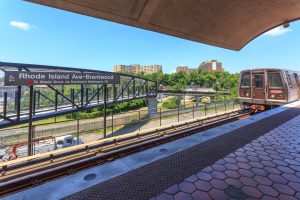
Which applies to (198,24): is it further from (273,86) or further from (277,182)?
(273,86)

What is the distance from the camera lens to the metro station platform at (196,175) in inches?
92.7

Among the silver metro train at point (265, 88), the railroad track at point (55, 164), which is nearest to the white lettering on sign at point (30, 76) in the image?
the railroad track at point (55, 164)

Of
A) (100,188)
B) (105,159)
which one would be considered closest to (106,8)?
(105,159)

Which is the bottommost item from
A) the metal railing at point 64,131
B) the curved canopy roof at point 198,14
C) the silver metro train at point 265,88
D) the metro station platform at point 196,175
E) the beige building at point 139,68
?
the metal railing at point 64,131

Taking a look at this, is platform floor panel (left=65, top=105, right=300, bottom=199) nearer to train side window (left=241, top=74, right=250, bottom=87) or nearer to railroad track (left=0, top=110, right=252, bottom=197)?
railroad track (left=0, top=110, right=252, bottom=197)

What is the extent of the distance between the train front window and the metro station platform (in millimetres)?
7687

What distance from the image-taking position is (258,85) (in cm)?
1128

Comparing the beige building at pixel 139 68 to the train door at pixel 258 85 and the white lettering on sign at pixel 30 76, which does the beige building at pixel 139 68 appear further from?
the white lettering on sign at pixel 30 76

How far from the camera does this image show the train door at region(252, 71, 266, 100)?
1108 cm

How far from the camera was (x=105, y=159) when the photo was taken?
3943 millimetres

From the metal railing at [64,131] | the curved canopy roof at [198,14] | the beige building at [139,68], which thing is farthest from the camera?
the beige building at [139,68]

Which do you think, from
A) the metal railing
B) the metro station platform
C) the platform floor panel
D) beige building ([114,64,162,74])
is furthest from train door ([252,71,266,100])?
beige building ([114,64,162,74])

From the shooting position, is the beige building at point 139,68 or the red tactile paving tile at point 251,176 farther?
the beige building at point 139,68

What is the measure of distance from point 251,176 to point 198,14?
4529 mm
